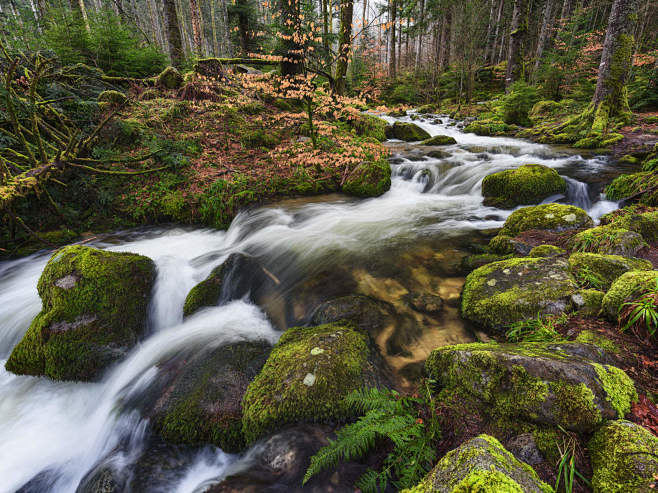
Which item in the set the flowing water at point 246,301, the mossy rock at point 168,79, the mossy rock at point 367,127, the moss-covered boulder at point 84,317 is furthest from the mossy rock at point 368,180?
the mossy rock at point 168,79

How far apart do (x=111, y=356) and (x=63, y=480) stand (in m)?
1.20

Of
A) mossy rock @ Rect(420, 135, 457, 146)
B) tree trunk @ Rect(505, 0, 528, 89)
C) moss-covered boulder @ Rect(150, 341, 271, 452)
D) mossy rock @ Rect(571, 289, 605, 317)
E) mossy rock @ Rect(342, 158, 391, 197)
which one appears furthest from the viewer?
tree trunk @ Rect(505, 0, 528, 89)

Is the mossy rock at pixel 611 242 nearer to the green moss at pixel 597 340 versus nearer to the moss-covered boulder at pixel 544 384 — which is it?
the green moss at pixel 597 340

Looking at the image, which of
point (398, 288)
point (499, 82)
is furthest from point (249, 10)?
point (499, 82)

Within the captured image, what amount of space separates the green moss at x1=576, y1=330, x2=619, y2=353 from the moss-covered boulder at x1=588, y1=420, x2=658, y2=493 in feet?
2.85

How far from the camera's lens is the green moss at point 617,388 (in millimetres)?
1690

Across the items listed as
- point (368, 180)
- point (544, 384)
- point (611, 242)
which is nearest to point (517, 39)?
point (368, 180)

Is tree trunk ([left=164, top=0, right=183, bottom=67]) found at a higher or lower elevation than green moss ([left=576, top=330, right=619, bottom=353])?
higher

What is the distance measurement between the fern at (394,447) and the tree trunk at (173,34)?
14745 millimetres

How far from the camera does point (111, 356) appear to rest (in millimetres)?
3494

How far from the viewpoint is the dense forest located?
6.21 ft

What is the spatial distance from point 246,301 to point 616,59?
45.9 ft

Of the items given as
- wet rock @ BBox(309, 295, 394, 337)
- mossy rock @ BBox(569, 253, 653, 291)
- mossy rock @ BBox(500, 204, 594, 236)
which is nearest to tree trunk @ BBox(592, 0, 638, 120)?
mossy rock @ BBox(500, 204, 594, 236)

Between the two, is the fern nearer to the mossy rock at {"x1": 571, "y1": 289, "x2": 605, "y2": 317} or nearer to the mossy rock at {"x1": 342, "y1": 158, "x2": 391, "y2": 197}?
the mossy rock at {"x1": 571, "y1": 289, "x2": 605, "y2": 317}
